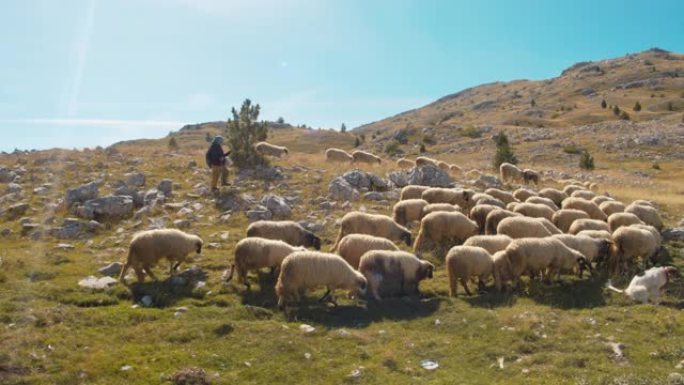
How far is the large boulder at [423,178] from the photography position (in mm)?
26953

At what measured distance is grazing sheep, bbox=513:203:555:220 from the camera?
2109 centimetres

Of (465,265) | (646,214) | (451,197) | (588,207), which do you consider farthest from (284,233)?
(646,214)

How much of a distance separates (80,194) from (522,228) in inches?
→ 690

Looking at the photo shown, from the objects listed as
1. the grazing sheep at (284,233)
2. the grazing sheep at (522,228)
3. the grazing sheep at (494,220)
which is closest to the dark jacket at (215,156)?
the grazing sheep at (284,233)

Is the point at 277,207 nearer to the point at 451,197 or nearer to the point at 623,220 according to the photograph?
the point at 451,197

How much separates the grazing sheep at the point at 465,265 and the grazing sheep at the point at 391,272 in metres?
0.79

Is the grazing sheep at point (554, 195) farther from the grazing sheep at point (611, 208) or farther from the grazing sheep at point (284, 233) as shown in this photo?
the grazing sheep at point (284, 233)

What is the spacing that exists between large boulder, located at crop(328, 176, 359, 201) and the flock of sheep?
12.8 ft

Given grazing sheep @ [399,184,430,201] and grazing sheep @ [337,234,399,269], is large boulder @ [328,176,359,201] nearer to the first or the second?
grazing sheep @ [399,184,430,201]

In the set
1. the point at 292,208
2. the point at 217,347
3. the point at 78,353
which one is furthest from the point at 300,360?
the point at 292,208

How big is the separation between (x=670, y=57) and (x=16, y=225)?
16804 centimetres

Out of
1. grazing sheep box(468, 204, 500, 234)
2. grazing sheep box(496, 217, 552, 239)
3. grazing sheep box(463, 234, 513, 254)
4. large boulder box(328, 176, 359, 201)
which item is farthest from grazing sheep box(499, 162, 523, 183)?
grazing sheep box(463, 234, 513, 254)

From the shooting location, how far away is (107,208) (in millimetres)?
20719

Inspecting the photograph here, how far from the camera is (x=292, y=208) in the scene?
22906 millimetres
